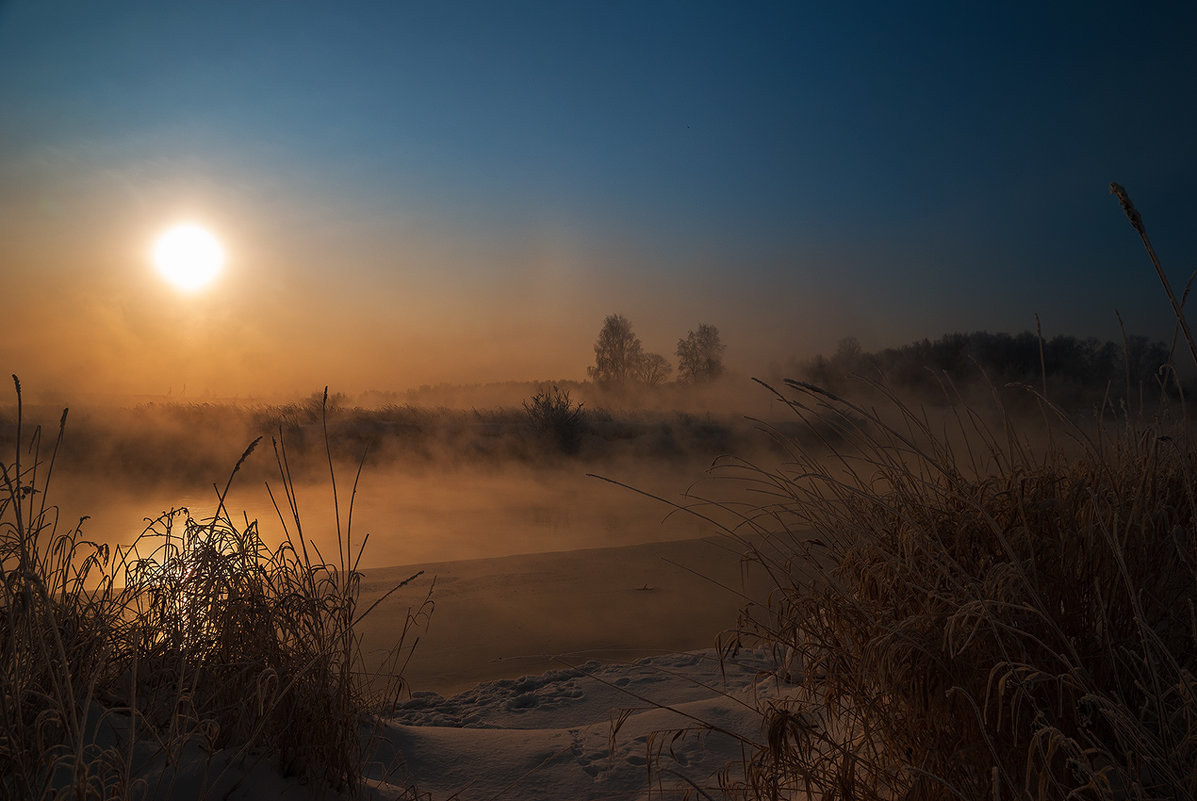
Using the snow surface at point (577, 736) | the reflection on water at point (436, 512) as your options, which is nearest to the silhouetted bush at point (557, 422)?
the reflection on water at point (436, 512)

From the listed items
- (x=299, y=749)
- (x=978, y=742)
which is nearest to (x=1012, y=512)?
(x=978, y=742)

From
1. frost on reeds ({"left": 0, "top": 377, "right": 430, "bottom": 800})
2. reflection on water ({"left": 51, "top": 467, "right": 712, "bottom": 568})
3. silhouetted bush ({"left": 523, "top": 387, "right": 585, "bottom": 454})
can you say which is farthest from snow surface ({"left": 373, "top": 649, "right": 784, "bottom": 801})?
silhouetted bush ({"left": 523, "top": 387, "right": 585, "bottom": 454})

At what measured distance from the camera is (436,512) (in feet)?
31.0

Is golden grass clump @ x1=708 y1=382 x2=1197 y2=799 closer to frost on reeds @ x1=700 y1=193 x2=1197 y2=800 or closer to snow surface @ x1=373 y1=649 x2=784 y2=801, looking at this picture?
frost on reeds @ x1=700 y1=193 x2=1197 y2=800

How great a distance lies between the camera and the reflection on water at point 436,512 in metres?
7.41

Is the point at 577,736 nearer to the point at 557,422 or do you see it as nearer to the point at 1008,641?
the point at 1008,641

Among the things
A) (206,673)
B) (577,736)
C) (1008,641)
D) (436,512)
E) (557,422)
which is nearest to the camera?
(1008,641)

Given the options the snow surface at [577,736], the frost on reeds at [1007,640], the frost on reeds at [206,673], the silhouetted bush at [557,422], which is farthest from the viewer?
the silhouetted bush at [557,422]

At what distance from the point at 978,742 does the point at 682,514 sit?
26.2 feet

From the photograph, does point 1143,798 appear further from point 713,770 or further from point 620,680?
point 620,680

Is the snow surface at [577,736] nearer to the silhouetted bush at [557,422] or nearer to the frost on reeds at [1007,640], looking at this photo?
the frost on reeds at [1007,640]

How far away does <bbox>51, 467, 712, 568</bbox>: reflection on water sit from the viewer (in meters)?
7.41

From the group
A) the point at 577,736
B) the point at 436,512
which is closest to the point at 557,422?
the point at 436,512

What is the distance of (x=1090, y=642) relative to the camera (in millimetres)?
1561
